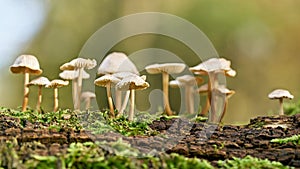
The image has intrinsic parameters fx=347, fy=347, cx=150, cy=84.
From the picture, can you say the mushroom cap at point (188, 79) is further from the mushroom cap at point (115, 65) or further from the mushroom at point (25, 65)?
the mushroom at point (25, 65)

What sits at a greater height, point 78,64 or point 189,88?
point 78,64

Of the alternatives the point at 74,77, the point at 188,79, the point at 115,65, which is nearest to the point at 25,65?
the point at 74,77

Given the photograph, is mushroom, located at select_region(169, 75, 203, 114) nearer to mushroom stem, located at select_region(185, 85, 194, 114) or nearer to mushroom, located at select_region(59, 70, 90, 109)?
mushroom stem, located at select_region(185, 85, 194, 114)

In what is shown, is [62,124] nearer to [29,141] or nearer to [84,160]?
[29,141]

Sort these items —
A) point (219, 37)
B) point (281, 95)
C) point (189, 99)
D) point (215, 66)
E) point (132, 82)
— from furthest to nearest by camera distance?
point (219, 37), point (189, 99), point (215, 66), point (281, 95), point (132, 82)

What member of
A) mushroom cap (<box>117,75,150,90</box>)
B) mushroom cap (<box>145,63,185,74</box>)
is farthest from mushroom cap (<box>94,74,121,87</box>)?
mushroom cap (<box>145,63,185,74</box>)

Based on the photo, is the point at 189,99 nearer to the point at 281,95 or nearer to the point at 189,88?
the point at 189,88

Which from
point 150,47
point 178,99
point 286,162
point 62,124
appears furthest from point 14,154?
point 150,47

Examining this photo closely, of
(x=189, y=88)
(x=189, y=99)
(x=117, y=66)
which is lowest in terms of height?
(x=189, y=99)
